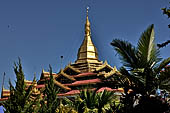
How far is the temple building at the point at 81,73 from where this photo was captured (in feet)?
102

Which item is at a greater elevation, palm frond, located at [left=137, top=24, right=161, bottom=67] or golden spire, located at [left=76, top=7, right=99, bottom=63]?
golden spire, located at [left=76, top=7, right=99, bottom=63]

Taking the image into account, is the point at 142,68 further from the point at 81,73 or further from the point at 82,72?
the point at 82,72

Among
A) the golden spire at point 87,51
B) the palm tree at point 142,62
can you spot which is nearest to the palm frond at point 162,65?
the palm tree at point 142,62

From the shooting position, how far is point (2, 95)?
33.9 meters

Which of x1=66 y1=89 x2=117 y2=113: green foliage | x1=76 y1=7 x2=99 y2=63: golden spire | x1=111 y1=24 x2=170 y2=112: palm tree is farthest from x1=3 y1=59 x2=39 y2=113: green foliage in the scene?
x1=76 y1=7 x2=99 y2=63: golden spire

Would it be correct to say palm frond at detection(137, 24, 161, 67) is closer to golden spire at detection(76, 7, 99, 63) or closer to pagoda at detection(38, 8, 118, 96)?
pagoda at detection(38, 8, 118, 96)

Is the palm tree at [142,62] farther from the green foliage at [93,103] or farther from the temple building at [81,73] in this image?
the temple building at [81,73]

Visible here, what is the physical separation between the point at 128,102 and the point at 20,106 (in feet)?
19.2

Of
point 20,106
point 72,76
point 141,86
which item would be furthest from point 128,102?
point 72,76

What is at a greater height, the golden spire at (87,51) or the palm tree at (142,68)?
the golden spire at (87,51)

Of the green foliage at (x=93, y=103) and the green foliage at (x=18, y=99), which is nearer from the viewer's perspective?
the green foliage at (x=18, y=99)

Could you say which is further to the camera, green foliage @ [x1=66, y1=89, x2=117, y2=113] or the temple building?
the temple building

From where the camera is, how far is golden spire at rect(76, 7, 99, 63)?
4294cm

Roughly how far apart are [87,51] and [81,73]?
28.9ft
